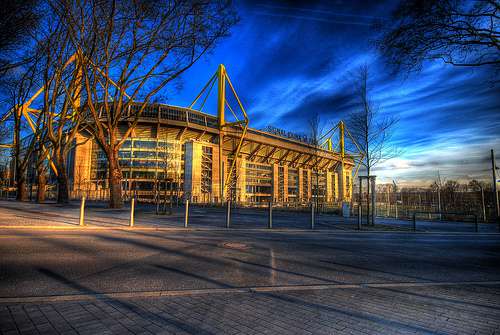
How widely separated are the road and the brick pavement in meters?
0.01

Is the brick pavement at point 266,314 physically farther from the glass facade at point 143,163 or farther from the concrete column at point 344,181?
the concrete column at point 344,181

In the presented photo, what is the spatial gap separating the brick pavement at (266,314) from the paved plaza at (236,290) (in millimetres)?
11

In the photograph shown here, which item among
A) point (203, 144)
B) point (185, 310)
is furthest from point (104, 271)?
point (203, 144)

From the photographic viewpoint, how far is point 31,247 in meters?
6.21

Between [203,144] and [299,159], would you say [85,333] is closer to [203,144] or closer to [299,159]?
[203,144]

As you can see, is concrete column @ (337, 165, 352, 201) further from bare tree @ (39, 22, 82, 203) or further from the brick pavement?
the brick pavement

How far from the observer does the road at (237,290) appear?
2.83 m

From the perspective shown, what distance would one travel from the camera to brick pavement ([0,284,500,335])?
2.70 meters

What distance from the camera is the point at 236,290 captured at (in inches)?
151

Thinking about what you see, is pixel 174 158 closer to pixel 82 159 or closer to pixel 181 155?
pixel 181 155

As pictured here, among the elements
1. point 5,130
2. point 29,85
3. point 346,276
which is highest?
point 29,85

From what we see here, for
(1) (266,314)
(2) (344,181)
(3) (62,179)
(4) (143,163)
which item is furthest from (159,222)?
(2) (344,181)

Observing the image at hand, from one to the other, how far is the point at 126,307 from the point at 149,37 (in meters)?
15.0

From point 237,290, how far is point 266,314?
84cm
